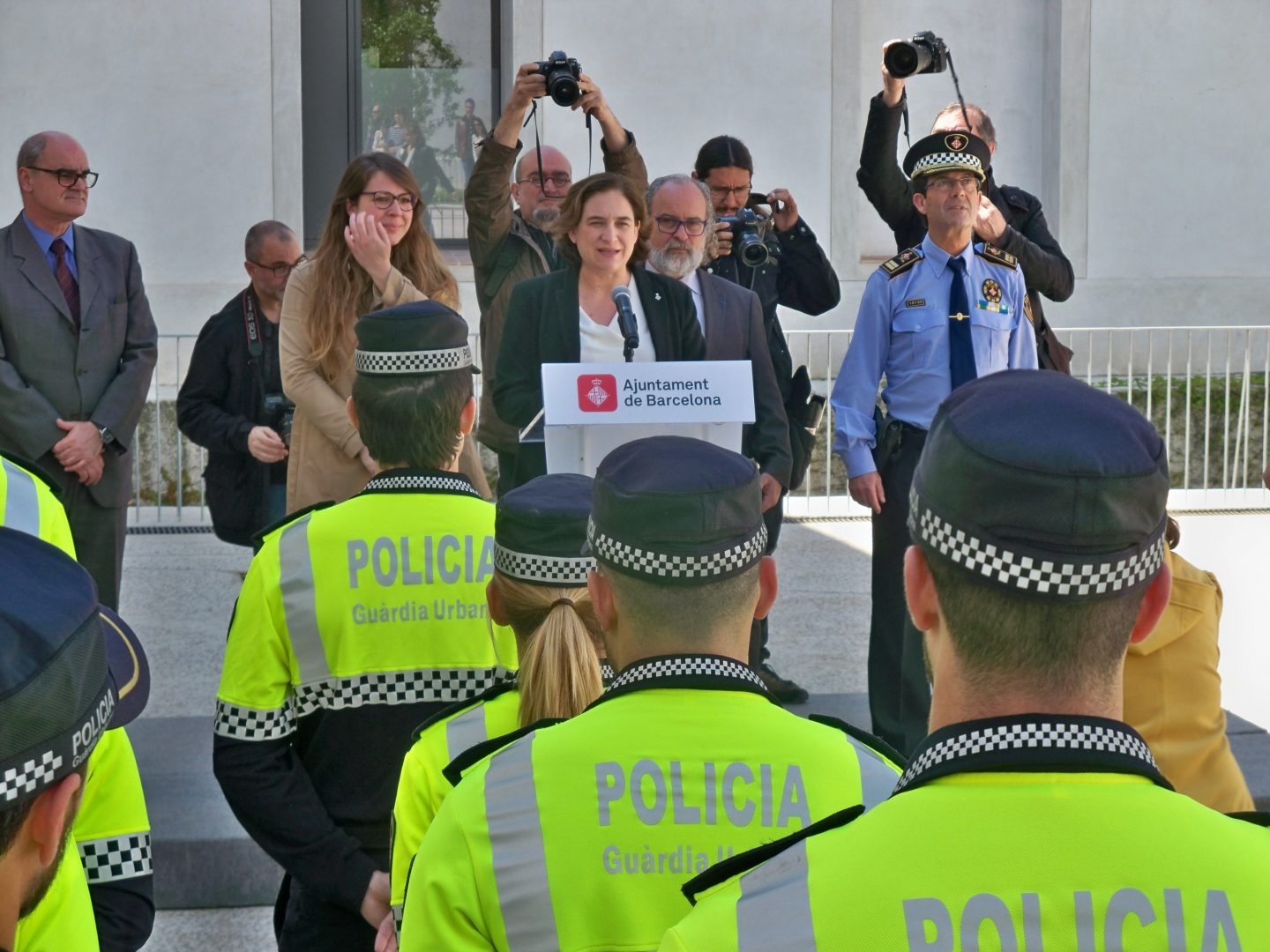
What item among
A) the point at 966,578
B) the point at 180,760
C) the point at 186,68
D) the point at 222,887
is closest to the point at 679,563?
the point at 966,578

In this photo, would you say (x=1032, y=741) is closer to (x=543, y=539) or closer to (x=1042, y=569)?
(x=1042, y=569)

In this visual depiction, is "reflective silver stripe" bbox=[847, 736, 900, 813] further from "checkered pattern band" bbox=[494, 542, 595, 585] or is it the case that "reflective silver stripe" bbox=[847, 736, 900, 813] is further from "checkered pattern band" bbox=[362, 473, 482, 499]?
"checkered pattern band" bbox=[362, 473, 482, 499]

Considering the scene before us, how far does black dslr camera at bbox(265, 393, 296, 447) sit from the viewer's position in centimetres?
619

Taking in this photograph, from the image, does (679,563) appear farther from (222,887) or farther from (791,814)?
(222,887)

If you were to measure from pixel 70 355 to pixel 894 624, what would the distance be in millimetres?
3070

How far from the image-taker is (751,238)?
621 cm

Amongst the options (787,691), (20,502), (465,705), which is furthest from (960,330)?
(20,502)

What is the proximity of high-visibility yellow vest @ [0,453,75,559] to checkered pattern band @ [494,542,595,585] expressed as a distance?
70 cm

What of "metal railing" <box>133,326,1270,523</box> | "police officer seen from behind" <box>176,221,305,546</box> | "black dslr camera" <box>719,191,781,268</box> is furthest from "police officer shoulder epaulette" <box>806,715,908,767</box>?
"metal railing" <box>133,326,1270,523</box>

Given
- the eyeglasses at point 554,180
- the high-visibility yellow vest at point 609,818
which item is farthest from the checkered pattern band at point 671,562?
the eyeglasses at point 554,180

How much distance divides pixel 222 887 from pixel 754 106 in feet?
34.2

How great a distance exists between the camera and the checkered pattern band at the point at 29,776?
1282 millimetres

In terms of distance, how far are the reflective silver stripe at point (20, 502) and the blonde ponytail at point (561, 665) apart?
805 millimetres

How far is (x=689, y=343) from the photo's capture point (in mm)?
5391
